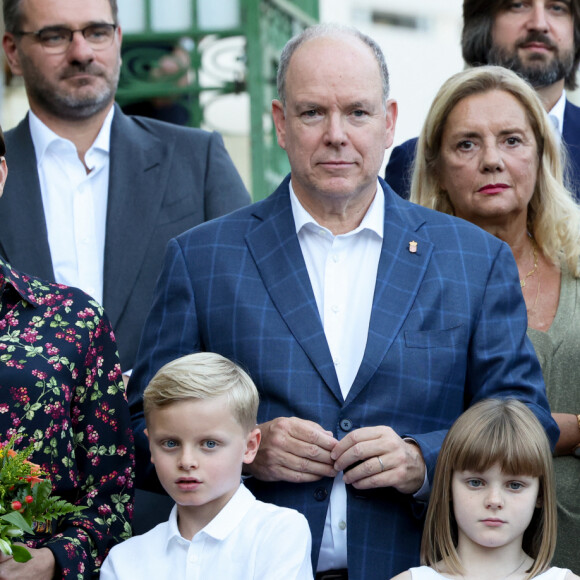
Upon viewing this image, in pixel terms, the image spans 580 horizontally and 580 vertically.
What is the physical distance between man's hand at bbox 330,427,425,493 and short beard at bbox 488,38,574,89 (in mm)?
2138

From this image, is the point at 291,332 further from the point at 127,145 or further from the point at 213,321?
the point at 127,145

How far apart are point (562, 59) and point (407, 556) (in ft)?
7.88

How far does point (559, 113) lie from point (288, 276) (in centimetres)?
188

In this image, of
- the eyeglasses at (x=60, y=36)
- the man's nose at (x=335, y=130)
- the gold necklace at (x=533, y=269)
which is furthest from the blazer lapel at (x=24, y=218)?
the gold necklace at (x=533, y=269)

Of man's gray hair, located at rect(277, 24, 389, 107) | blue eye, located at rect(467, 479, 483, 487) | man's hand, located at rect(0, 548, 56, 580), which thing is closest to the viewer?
man's hand, located at rect(0, 548, 56, 580)

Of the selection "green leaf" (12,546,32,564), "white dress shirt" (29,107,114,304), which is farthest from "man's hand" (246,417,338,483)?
"white dress shirt" (29,107,114,304)

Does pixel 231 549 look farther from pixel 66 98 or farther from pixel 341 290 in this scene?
pixel 66 98

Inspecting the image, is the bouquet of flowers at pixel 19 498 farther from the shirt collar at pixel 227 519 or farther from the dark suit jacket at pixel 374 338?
the dark suit jacket at pixel 374 338

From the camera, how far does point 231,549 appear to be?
310 cm

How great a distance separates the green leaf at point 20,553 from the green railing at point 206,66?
393 centimetres

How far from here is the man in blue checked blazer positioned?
324 centimetres

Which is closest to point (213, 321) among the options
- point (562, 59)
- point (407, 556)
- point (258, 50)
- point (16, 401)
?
point (16, 401)

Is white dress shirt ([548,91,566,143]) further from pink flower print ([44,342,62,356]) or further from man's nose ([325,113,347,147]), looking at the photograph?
pink flower print ([44,342,62,356])

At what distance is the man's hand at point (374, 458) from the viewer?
314 cm
